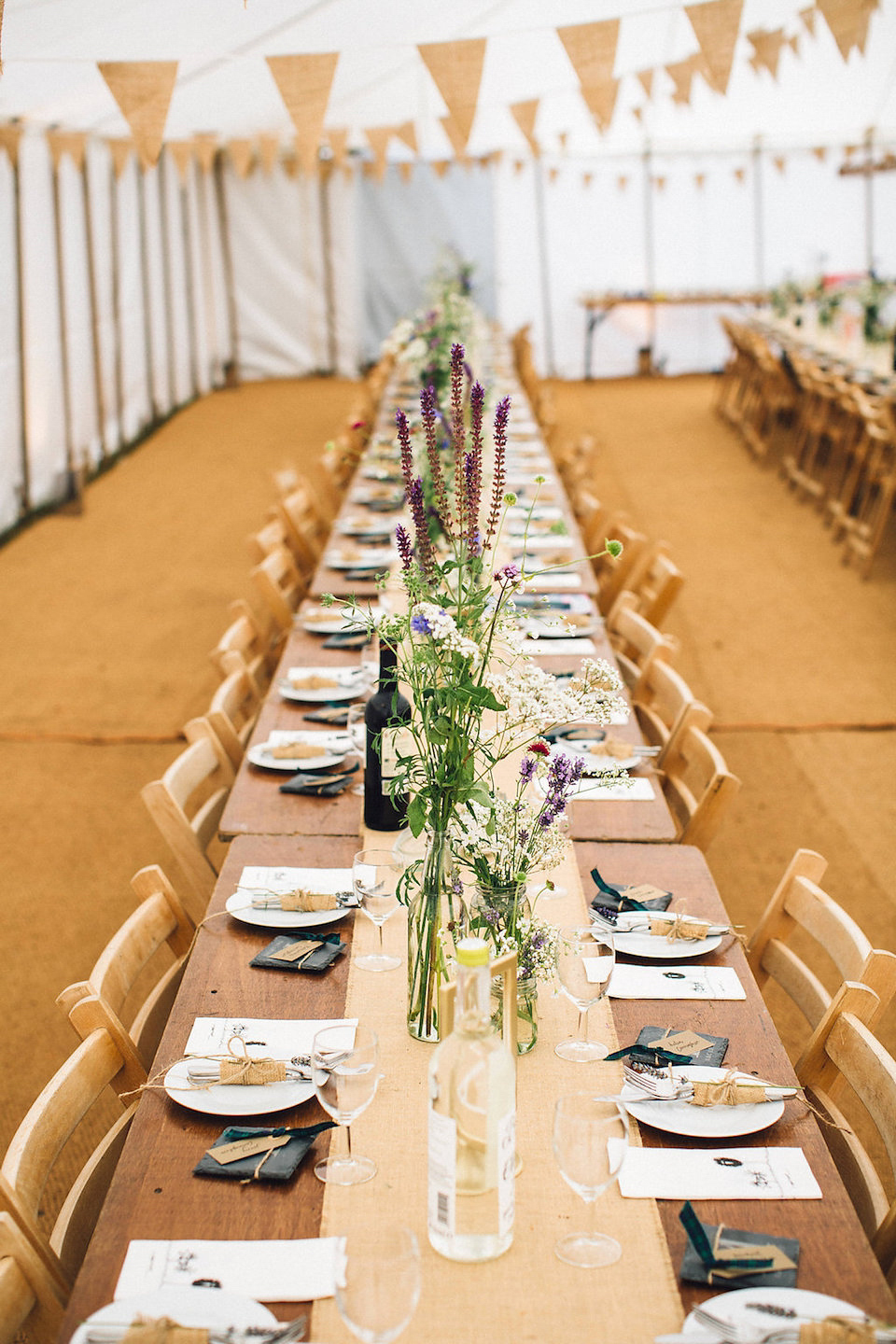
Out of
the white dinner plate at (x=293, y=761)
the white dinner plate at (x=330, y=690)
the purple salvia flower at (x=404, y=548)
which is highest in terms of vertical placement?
the purple salvia flower at (x=404, y=548)

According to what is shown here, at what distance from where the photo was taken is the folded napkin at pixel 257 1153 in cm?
164

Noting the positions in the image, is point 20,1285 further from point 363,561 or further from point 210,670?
point 210,670

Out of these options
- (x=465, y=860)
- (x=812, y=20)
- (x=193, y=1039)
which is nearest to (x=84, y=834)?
(x=193, y=1039)

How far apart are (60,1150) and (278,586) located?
9.59ft

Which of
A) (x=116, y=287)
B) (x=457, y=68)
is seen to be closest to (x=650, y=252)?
(x=116, y=287)

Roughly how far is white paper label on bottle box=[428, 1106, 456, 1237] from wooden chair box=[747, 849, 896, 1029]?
2.96 feet

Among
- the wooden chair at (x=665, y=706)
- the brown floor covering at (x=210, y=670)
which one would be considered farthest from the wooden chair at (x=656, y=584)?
the brown floor covering at (x=210, y=670)

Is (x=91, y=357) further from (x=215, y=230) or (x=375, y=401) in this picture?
(x=215, y=230)

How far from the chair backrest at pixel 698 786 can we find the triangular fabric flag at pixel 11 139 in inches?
257

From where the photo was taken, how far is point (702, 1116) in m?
1.75

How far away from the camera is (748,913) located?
378 centimetres

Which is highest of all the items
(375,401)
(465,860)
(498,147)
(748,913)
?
(498,147)

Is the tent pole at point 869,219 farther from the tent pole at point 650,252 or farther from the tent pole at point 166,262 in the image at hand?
the tent pole at point 166,262

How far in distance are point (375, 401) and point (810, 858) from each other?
24.5 ft
